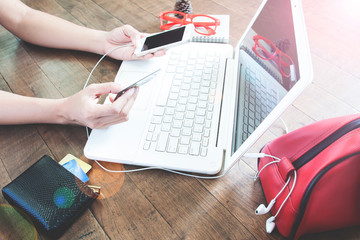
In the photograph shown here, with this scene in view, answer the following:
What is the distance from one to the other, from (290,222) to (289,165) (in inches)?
4.2

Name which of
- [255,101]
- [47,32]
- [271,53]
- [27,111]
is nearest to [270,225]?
[255,101]

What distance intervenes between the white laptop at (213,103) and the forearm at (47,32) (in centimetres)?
21

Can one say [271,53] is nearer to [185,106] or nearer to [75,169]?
[185,106]

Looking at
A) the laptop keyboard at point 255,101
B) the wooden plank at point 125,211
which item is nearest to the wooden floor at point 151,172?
the wooden plank at point 125,211

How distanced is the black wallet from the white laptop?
3.8 inches

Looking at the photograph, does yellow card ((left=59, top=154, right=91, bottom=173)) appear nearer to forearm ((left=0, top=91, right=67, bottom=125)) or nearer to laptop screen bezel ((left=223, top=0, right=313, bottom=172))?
forearm ((left=0, top=91, right=67, bottom=125))

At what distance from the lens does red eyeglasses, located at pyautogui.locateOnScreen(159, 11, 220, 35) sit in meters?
0.91

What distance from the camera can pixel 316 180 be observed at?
0.41 m

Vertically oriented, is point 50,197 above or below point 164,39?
below

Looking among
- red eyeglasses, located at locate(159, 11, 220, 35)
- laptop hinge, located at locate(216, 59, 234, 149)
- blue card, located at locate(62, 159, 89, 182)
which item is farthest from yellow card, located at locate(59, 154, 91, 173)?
red eyeglasses, located at locate(159, 11, 220, 35)

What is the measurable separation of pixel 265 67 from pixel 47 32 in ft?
2.57

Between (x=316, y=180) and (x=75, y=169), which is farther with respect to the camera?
(x=75, y=169)

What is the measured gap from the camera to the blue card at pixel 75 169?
1.89 ft

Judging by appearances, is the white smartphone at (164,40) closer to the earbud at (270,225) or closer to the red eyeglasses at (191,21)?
the red eyeglasses at (191,21)
